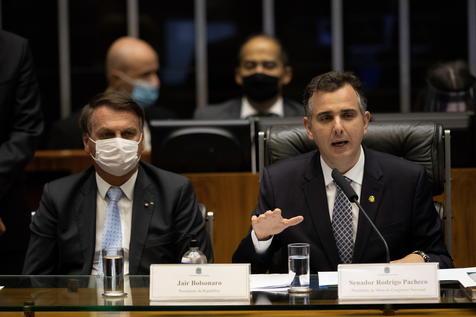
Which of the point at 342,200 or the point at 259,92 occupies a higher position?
the point at 259,92

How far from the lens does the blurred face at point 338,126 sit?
12.8ft

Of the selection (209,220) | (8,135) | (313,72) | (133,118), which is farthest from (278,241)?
(313,72)

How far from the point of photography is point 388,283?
2939mm

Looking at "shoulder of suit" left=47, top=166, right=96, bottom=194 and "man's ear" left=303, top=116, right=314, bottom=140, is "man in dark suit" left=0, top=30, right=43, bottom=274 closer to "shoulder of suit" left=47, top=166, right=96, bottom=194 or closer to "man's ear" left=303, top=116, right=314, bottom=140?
"shoulder of suit" left=47, top=166, right=96, bottom=194

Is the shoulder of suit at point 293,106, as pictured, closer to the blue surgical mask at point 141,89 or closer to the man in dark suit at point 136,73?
the man in dark suit at point 136,73

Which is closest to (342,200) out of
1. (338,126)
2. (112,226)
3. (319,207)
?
(319,207)

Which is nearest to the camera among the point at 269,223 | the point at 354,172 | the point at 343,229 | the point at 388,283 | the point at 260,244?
the point at 388,283

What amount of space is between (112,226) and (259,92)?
2419 millimetres

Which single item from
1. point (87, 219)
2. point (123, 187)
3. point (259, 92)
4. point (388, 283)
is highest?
point (259, 92)

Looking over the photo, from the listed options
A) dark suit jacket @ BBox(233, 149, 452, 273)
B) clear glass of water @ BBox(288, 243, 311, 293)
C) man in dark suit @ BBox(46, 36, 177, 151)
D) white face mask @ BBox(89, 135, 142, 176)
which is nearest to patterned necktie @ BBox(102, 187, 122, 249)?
white face mask @ BBox(89, 135, 142, 176)

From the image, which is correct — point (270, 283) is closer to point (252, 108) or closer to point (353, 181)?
point (353, 181)

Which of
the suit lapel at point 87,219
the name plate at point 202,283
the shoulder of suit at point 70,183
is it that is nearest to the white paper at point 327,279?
the name plate at point 202,283

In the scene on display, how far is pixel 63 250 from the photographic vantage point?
4.00m

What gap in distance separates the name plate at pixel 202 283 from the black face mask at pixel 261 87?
335cm
